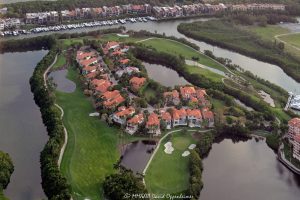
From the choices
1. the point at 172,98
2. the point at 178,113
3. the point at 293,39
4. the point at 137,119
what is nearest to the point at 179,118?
the point at 178,113

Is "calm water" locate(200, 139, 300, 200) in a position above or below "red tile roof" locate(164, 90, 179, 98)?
below

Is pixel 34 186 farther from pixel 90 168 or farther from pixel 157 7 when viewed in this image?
pixel 157 7

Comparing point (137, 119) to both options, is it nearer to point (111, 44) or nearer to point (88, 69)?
point (88, 69)

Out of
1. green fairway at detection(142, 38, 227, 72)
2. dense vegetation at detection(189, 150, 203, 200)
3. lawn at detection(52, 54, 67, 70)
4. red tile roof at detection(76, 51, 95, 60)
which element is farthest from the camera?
green fairway at detection(142, 38, 227, 72)

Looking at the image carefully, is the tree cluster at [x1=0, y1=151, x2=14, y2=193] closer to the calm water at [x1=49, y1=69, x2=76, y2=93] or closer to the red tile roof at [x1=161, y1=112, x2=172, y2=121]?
the calm water at [x1=49, y1=69, x2=76, y2=93]

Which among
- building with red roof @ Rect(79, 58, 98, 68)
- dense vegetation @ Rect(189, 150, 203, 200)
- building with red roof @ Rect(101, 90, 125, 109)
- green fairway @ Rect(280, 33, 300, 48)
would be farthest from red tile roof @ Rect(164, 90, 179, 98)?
green fairway @ Rect(280, 33, 300, 48)
